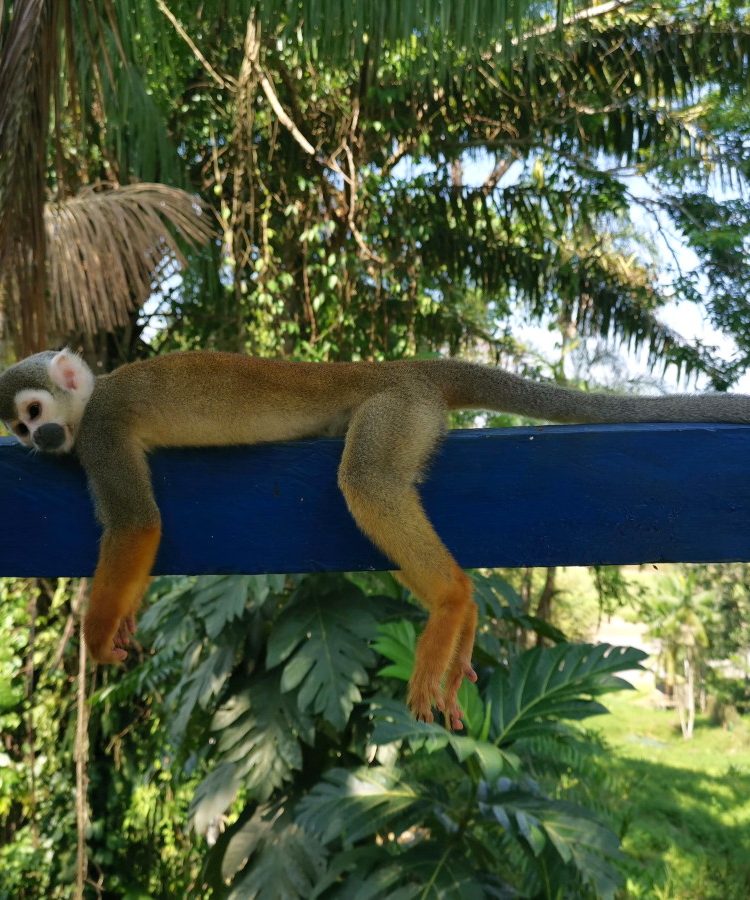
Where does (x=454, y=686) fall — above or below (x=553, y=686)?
above

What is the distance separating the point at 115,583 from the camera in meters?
1.72

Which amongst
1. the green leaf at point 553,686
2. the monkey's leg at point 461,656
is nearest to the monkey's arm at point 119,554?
the monkey's leg at point 461,656

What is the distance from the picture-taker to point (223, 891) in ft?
15.3

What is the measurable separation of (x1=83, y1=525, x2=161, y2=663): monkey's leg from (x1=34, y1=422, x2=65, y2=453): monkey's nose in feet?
0.81

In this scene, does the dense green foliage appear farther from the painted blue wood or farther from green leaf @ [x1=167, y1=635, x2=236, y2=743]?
the painted blue wood

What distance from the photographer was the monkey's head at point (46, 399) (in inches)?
72.8

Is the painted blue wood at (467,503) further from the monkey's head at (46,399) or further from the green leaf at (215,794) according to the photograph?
the green leaf at (215,794)

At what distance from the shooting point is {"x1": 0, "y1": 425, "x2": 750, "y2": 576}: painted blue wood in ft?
5.30

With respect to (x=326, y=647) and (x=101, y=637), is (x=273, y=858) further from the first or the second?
(x=101, y=637)

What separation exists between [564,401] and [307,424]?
0.59 metres

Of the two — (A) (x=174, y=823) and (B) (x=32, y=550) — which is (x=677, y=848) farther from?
(B) (x=32, y=550)

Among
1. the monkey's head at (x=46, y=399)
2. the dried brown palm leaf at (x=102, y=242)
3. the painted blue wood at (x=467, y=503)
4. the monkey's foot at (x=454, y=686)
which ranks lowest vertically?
the monkey's foot at (x=454, y=686)

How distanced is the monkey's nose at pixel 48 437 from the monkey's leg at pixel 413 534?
0.64 meters

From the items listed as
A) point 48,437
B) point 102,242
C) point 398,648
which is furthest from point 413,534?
point 102,242
